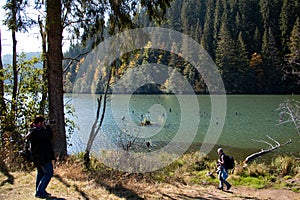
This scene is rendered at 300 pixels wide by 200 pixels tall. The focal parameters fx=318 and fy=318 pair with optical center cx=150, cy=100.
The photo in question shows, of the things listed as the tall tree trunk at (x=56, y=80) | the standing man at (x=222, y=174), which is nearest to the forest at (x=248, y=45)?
the standing man at (x=222, y=174)

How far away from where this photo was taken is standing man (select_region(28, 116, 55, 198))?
5.20m

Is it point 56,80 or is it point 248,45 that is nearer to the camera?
point 56,80

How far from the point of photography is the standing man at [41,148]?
520cm

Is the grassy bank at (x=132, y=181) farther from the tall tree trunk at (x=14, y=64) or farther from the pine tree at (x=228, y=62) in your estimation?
the pine tree at (x=228, y=62)

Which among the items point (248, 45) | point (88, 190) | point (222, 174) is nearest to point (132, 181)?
point (88, 190)

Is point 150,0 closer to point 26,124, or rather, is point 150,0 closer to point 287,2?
point 26,124

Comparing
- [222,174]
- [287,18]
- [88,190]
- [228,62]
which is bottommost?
[222,174]

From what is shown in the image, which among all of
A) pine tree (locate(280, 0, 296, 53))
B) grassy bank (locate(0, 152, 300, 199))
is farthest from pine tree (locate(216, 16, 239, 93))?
grassy bank (locate(0, 152, 300, 199))

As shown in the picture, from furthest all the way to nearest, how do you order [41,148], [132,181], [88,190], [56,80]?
[56,80] → [132,181] → [88,190] → [41,148]

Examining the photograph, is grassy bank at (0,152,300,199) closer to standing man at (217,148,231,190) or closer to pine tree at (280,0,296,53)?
standing man at (217,148,231,190)

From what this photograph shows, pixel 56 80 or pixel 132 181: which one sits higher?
pixel 56 80

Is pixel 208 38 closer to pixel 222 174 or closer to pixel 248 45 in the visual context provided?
pixel 248 45

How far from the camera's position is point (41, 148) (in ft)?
17.3

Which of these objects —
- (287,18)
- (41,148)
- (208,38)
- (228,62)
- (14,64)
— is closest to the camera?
(41,148)
